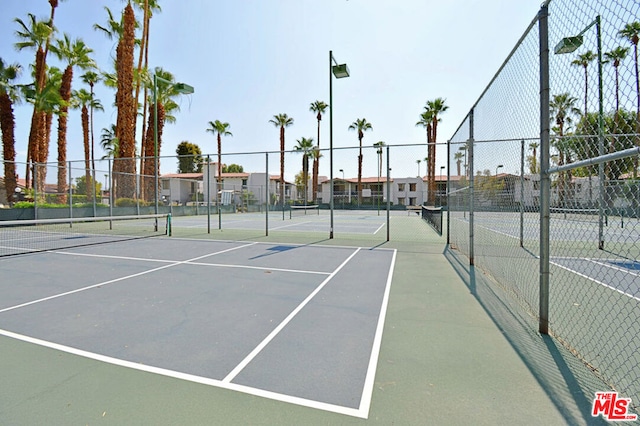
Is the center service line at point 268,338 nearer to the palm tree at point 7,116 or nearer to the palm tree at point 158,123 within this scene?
the palm tree at point 158,123

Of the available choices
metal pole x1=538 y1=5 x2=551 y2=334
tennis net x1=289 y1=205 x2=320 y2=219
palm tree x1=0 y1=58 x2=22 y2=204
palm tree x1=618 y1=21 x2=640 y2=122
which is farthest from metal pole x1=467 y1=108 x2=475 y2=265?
palm tree x1=0 y1=58 x2=22 y2=204

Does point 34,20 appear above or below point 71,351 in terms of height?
A: above

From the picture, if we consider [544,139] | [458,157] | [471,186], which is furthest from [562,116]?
[458,157]

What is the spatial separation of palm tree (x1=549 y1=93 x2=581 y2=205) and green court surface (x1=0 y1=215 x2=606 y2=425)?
1.99 meters

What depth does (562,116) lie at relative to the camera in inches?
140

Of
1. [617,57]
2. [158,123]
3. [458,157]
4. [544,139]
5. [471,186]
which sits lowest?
[471,186]

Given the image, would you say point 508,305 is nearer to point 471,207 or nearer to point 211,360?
point 471,207

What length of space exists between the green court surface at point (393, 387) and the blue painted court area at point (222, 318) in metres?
0.10

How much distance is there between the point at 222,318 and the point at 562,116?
4.47m

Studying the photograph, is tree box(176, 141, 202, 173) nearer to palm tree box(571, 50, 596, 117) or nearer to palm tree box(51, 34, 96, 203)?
palm tree box(51, 34, 96, 203)

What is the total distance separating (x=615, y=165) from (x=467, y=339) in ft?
7.51

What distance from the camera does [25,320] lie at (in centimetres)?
407

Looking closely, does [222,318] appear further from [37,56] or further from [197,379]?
[37,56]

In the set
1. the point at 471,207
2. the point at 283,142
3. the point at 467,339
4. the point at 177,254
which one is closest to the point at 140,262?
the point at 177,254
